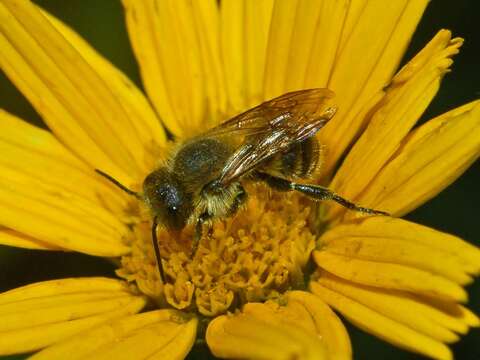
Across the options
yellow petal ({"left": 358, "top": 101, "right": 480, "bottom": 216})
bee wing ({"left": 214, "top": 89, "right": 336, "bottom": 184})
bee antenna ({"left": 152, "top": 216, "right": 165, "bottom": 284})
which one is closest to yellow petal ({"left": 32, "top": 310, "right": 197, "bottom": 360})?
bee antenna ({"left": 152, "top": 216, "right": 165, "bottom": 284})

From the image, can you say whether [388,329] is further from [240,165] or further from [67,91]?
[67,91]

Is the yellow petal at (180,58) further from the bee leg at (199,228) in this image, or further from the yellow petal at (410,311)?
the yellow petal at (410,311)

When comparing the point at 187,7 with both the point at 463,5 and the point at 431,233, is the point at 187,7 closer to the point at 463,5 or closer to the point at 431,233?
the point at 463,5

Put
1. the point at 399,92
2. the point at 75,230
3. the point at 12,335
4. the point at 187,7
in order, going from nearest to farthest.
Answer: the point at 12,335 → the point at 399,92 → the point at 75,230 → the point at 187,7

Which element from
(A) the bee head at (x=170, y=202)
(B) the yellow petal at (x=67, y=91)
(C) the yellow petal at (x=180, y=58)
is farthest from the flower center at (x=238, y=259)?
(C) the yellow petal at (x=180, y=58)

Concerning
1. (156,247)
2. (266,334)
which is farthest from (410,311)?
(156,247)

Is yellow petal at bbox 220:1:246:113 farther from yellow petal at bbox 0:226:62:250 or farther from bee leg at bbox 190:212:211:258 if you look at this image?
yellow petal at bbox 0:226:62:250

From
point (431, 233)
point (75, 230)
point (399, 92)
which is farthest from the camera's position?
point (75, 230)

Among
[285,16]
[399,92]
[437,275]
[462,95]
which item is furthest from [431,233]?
[462,95]
